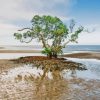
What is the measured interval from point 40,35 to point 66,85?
26016 millimetres

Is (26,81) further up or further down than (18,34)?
further down

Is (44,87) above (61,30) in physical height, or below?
below

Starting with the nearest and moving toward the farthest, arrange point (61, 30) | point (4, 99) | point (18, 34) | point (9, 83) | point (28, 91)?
point (4, 99), point (28, 91), point (9, 83), point (61, 30), point (18, 34)

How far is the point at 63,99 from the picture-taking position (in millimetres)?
16953

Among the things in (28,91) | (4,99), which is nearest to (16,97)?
(4,99)

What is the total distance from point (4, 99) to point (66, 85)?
21.8ft

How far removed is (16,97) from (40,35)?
30507mm

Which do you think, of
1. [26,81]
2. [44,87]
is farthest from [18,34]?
[44,87]

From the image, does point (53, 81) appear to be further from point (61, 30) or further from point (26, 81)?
point (61, 30)

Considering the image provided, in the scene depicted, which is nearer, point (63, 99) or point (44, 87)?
point (63, 99)

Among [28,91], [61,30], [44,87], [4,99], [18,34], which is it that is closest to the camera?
[4,99]

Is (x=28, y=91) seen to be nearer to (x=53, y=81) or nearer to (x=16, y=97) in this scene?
(x=16, y=97)

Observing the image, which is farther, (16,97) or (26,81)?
(26,81)

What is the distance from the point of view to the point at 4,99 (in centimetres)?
1678
